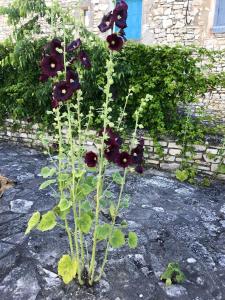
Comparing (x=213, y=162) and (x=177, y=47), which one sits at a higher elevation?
(x=177, y=47)

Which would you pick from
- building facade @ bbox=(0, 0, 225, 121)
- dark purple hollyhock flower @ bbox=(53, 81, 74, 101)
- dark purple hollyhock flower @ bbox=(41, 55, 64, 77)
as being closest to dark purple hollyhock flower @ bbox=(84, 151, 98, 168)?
dark purple hollyhock flower @ bbox=(53, 81, 74, 101)

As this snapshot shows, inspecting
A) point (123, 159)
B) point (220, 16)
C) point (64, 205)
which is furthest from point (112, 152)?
point (220, 16)

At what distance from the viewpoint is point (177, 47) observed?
4395mm

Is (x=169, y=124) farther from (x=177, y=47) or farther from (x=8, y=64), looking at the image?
(x=8, y=64)

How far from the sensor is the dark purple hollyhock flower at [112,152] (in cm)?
190

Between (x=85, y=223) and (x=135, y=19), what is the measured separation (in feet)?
26.8

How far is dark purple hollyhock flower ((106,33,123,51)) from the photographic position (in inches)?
71.7

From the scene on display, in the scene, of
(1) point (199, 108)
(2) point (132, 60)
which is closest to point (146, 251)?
(1) point (199, 108)

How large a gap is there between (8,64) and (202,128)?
3.64m

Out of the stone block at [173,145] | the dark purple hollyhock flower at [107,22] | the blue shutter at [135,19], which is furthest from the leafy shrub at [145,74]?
the blue shutter at [135,19]

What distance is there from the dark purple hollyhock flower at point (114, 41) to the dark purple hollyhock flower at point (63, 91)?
1.16 feet

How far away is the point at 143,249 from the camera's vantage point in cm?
276

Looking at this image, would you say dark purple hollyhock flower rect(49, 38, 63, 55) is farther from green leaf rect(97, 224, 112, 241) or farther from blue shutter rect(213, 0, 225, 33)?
blue shutter rect(213, 0, 225, 33)

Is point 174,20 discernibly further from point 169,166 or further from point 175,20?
point 169,166
